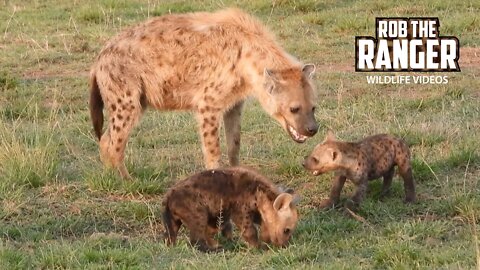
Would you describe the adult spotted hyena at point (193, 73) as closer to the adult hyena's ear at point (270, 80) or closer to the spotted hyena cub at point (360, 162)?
the adult hyena's ear at point (270, 80)

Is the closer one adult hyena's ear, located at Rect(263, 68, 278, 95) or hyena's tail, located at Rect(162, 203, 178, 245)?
hyena's tail, located at Rect(162, 203, 178, 245)

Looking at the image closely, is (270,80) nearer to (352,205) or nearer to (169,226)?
(352,205)

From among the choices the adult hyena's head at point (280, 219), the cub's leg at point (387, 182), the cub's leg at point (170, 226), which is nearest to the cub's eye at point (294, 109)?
the cub's leg at point (387, 182)

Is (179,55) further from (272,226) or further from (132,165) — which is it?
(272,226)

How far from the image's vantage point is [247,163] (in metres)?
7.18

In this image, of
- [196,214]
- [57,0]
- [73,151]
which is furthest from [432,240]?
[57,0]

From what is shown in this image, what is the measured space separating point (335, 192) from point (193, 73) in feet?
4.62

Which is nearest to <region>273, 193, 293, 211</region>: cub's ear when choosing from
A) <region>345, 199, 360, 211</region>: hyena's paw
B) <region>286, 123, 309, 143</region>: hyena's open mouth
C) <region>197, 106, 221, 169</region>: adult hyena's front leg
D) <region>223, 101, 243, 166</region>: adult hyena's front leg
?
<region>345, 199, 360, 211</region>: hyena's paw

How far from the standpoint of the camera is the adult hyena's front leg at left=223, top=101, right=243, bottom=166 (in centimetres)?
697

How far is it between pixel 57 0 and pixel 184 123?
18.2 feet

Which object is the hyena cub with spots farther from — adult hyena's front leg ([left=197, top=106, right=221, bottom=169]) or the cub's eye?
adult hyena's front leg ([left=197, top=106, right=221, bottom=169])

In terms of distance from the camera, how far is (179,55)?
6.93m

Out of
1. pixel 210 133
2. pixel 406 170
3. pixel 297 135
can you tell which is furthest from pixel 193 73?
pixel 406 170

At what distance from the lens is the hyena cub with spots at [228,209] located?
211 inches
